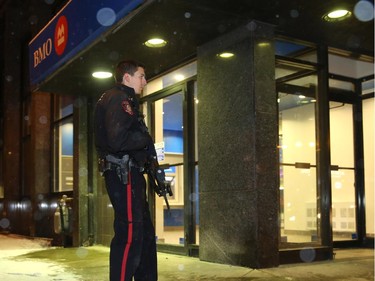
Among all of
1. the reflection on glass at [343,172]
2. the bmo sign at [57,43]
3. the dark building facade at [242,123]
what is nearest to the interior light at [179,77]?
the dark building facade at [242,123]

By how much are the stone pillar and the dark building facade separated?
0.02 m

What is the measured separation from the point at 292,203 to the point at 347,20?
3.02 metres

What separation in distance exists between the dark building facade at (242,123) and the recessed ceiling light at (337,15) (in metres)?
0.07

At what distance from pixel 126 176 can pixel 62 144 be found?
26.7 ft

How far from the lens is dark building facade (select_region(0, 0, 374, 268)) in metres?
5.95

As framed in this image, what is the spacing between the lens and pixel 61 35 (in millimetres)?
7344

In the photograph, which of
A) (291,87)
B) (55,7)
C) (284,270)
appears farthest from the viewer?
(55,7)

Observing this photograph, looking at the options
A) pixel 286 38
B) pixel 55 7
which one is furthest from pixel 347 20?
pixel 55 7

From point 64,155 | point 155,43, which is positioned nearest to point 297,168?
point 155,43

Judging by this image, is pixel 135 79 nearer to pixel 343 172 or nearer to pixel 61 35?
pixel 61 35

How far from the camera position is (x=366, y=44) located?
23.8 ft

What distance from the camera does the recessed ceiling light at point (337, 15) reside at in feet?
19.3

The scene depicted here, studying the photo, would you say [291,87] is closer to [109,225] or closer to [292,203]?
[292,203]

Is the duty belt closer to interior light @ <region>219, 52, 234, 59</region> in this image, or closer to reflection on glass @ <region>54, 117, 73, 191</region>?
interior light @ <region>219, 52, 234, 59</region>
